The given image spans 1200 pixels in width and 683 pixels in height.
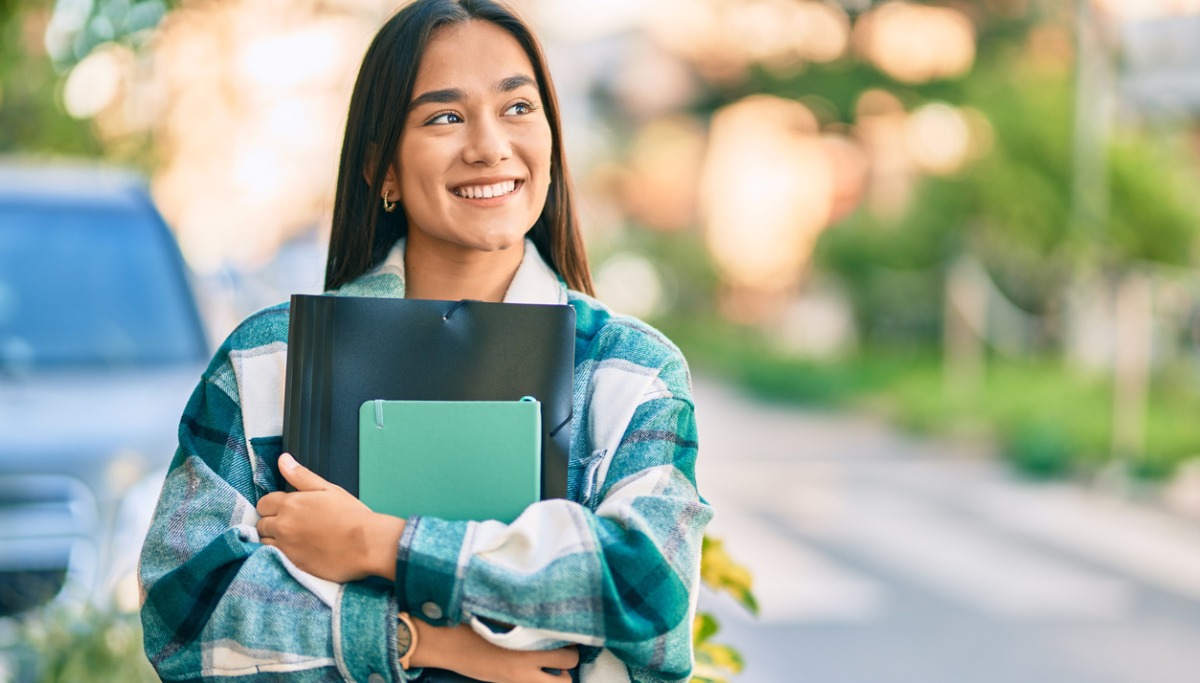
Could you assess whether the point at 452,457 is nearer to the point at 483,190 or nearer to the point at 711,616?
the point at 483,190

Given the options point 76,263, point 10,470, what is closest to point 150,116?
point 76,263

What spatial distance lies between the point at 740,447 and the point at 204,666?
1103 centimetres

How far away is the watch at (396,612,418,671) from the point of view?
5.36ft

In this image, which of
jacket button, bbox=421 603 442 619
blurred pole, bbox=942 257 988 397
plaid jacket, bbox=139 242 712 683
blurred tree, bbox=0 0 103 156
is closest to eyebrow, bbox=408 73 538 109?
plaid jacket, bbox=139 242 712 683

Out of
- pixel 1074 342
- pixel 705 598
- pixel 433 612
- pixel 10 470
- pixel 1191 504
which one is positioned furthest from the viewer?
pixel 1074 342

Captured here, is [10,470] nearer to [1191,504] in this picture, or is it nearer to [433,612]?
[433,612]

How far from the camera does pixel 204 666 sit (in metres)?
1.65

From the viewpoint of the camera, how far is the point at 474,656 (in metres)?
1.63

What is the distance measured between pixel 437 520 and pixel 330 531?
0.40 ft

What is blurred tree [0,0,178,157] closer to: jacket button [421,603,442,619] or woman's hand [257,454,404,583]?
woman's hand [257,454,404,583]

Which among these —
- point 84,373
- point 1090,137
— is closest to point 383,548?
point 84,373

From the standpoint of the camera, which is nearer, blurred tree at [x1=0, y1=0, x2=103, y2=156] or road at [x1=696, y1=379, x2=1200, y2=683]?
road at [x1=696, y1=379, x2=1200, y2=683]

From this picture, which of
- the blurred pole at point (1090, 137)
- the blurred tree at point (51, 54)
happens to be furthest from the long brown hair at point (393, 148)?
the blurred pole at point (1090, 137)

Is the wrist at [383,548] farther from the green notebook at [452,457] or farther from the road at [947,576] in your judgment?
the road at [947,576]
